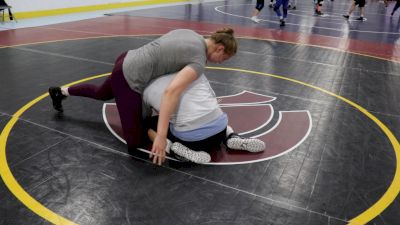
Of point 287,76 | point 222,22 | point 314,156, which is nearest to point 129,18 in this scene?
point 222,22

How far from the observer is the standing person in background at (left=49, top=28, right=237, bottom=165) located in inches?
108

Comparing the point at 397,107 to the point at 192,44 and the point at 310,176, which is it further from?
the point at 192,44

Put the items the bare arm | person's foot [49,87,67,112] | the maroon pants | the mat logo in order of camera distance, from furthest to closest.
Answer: person's foot [49,87,67,112], the mat logo, the maroon pants, the bare arm

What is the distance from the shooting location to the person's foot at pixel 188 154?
2.96 meters

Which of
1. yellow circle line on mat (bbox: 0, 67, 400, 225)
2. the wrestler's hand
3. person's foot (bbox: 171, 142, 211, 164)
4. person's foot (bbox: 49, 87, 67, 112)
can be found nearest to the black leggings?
person's foot (bbox: 171, 142, 211, 164)

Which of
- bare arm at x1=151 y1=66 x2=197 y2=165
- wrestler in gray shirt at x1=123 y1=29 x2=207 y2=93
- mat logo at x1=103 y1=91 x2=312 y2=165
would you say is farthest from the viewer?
mat logo at x1=103 y1=91 x2=312 y2=165

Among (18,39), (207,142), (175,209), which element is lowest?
(175,209)

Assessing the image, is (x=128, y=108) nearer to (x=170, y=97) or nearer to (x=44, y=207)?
(x=170, y=97)

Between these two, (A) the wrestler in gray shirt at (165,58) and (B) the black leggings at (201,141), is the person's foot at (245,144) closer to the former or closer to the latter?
(B) the black leggings at (201,141)

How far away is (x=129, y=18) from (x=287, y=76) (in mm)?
7130

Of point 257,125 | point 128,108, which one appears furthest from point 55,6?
point 257,125

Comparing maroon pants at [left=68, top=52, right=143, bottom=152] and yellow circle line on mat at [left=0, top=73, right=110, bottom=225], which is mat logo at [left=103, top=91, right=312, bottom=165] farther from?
yellow circle line on mat at [left=0, top=73, right=110, bottom=225]

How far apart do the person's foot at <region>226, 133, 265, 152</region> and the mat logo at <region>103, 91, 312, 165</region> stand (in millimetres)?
55

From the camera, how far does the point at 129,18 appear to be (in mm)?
11133
